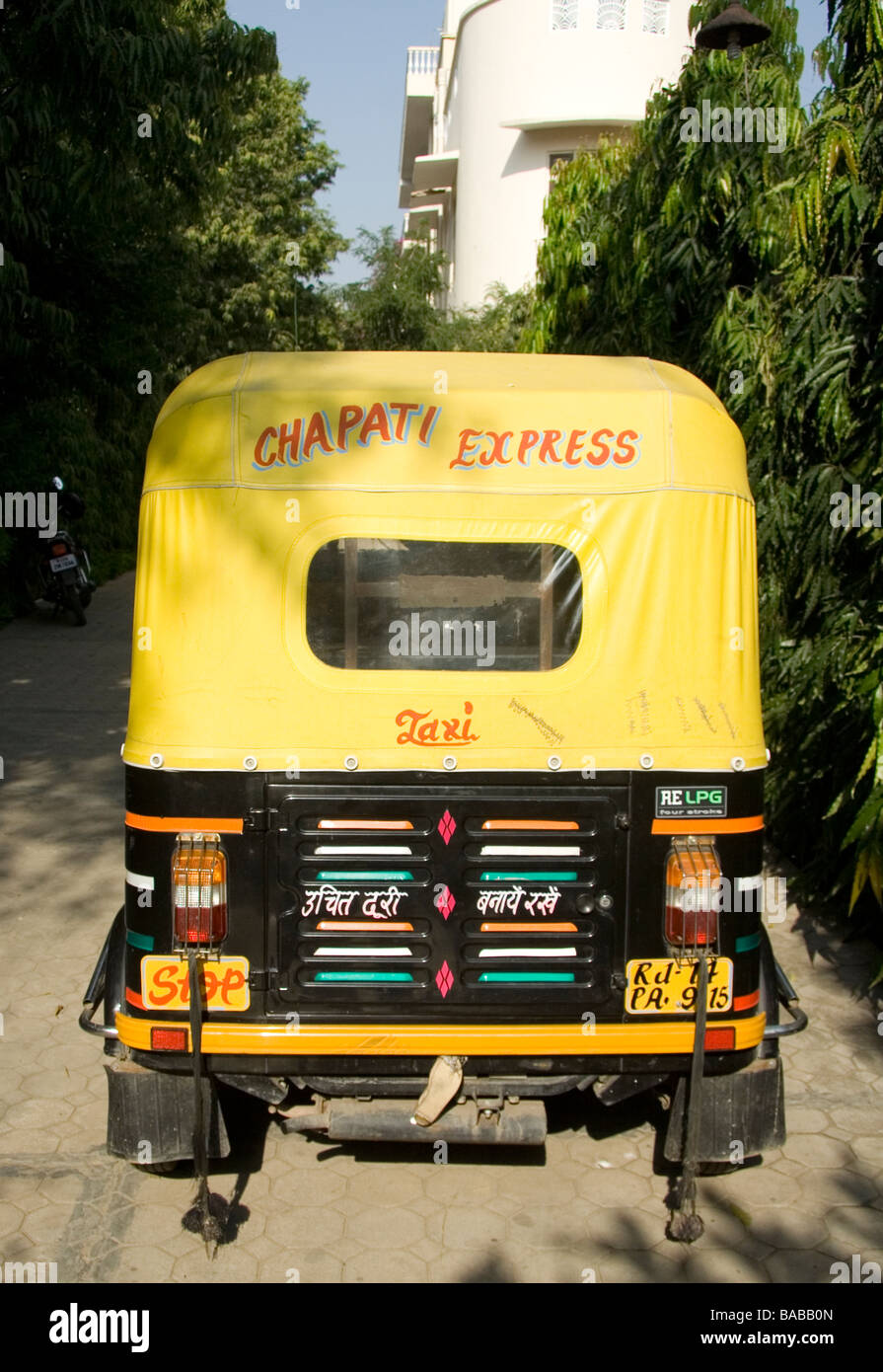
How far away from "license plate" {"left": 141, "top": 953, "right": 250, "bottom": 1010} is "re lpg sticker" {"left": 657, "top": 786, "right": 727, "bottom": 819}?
4.45 ft

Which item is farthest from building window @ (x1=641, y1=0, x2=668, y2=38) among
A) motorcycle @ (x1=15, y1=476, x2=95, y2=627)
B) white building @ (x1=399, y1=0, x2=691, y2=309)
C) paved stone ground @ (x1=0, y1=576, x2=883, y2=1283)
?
paved stone ground @ (x1=0, y1=576, x2=883, y2=1283)

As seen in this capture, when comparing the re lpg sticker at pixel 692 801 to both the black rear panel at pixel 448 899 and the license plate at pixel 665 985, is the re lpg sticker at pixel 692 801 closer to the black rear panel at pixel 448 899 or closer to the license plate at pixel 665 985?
the black rear panel at pixel 448 899

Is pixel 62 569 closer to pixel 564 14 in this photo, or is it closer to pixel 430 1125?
pixel 430 1125

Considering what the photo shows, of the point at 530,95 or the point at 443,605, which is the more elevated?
the point at 530,95

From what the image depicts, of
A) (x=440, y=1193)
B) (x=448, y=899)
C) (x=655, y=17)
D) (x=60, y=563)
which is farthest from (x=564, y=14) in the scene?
(x=440, y=1193)

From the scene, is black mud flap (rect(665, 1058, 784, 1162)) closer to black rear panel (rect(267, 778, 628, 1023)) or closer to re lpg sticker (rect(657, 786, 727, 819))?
black rear panel (rect(267, 778, 628, 1023))

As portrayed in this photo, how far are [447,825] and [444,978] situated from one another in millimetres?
480

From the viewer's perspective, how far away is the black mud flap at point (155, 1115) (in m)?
3.73

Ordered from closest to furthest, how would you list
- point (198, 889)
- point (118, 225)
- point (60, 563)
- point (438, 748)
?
point (198, 889) → point (438, 748) → point (60, 563) → point (118, 225)

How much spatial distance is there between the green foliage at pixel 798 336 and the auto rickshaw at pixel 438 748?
5.82ft

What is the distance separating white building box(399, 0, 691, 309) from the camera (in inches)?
813

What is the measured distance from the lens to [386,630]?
3691mm

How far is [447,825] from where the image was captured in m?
3.62

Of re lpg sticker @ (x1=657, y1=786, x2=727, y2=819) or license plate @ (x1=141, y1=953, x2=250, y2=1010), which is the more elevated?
re lpg sticker @ (x1=657, y1=786, x2=727, y2=819)
